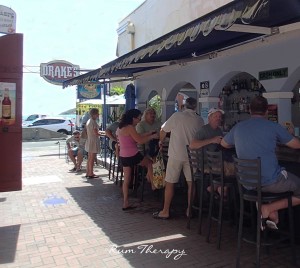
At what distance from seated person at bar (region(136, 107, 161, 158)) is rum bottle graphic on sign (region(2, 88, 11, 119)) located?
2.53 metres

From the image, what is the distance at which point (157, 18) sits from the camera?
15.0m

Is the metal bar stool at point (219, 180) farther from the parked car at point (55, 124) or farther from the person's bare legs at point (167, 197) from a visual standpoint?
the parked car at point (55, 124)

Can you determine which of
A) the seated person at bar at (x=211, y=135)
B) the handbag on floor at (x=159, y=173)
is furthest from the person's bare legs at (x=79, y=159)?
the seated person at bar at (x=211, y=135)

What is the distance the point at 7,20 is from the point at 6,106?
603cm

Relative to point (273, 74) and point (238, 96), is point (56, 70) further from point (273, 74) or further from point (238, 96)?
point (273, 74)

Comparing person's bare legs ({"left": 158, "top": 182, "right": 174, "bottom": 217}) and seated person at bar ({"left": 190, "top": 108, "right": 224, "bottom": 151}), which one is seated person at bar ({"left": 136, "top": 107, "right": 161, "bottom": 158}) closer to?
person's bare legs ({"left": 158, "top": 182, "right": 174, "bottom": 217})

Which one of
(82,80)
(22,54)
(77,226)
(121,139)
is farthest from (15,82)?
(82,80)

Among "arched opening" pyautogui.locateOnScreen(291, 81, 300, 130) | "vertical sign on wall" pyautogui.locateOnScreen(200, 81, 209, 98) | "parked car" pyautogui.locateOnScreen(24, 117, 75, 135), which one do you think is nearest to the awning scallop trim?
"vertical sign on wall" pyautogui.locateOnScreen(200, 81, 209, 98)

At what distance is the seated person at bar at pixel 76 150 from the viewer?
1041 centimetres

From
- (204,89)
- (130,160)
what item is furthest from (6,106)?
(204,89)

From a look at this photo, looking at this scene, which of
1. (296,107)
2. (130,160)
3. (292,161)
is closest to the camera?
(292,161)

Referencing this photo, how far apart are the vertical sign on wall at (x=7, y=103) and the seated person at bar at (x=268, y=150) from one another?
11.2 feet

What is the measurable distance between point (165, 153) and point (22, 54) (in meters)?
2.76

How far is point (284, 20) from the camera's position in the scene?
5.05 metres
